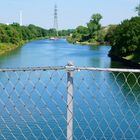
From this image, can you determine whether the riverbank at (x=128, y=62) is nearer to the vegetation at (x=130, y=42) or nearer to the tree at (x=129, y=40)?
the vegetation at (x=130, y=42)

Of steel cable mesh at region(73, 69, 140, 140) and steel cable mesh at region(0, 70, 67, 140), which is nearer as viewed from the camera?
steel cable mesh at region(0, 70, 67, 140)

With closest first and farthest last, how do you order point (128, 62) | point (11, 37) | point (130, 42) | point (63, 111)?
point (63, 111) → point (128, 62) → point (130, 42) → point (11, 37)

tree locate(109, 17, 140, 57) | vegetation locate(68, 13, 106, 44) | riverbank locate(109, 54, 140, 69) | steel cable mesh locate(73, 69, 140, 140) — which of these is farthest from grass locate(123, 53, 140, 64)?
vegetation locate(68, 13, 106, 44)

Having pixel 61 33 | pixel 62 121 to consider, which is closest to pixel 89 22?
pixel 61 33

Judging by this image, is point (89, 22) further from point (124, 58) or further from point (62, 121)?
point (62, 121)

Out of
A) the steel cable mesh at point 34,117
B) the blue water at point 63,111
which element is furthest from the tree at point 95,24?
the steel cable mesh at point 34,117

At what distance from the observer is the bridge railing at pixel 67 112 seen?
12.0ft

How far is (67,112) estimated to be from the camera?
361 cm

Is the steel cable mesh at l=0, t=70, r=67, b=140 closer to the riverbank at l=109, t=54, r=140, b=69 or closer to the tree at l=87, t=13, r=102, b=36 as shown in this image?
the riverbank at l=109, t=54, r=140, b=69

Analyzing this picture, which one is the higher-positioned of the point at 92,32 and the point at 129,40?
the point at 129,40

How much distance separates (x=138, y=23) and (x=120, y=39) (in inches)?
143

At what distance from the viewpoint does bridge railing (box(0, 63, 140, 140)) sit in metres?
3.65

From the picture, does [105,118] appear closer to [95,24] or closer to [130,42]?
[130,42]

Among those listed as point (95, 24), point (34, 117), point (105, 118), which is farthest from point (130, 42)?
point (95, 24)
